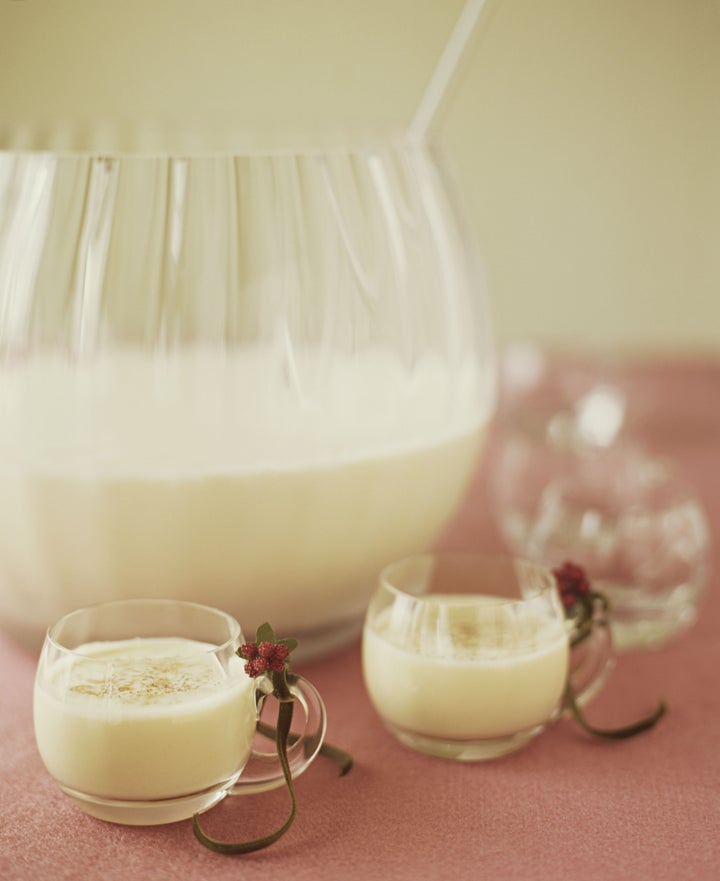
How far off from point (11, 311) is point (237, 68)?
1.23 metres

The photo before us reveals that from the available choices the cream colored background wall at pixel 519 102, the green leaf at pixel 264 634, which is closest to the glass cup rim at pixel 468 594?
the green leaf at pixel 264 634

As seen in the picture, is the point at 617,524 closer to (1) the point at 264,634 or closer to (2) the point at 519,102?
(1) the point at 264,634

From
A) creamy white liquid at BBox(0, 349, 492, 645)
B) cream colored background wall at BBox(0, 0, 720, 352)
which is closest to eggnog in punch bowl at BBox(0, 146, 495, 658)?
creamy white liquid at BBox(0, 349, 492, 645)

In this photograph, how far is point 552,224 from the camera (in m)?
2.08

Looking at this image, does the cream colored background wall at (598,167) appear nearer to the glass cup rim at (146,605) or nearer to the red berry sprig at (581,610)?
the red berry sprig at (581,610)

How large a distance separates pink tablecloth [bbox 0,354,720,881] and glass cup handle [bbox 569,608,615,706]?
24 mm

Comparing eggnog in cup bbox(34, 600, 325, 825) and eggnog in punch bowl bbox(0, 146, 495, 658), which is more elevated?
eggnog in punch bowl bbox(0, 146, 495, 658)

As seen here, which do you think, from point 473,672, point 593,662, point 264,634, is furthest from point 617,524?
point 264,634

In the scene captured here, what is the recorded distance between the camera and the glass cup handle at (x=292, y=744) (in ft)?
1.94

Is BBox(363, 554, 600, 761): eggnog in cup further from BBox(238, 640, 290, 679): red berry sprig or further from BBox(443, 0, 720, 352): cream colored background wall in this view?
BBox(443, 0, 720, 352): cream colored background wall

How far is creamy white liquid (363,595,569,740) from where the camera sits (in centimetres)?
63

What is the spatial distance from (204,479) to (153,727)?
17cm

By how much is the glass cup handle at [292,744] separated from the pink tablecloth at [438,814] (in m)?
0.01

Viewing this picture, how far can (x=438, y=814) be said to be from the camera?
0.60m
